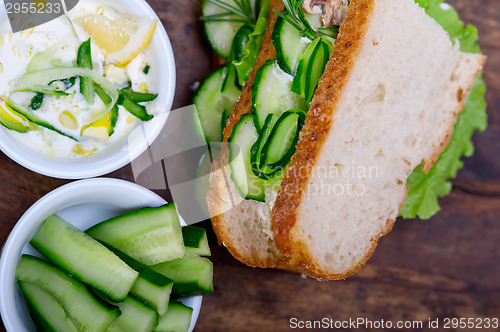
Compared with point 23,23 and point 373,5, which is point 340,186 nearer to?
point 373,5

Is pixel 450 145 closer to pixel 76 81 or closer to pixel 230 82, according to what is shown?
pixel 230 82

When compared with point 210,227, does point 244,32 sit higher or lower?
higher

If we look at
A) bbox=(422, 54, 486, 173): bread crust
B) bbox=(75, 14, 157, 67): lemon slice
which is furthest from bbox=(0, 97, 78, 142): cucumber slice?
bbox=(422, 54, 486, 173): bread crust

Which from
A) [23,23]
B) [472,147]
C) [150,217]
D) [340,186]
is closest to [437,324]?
[472,147]

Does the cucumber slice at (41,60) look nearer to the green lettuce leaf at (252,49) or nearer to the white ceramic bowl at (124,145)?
the white ceramic bowl at (124,145)

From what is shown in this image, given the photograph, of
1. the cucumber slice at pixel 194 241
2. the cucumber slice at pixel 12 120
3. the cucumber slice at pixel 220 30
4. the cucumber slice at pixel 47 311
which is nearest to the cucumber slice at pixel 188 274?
the cucumber slice at pixel 194 241
